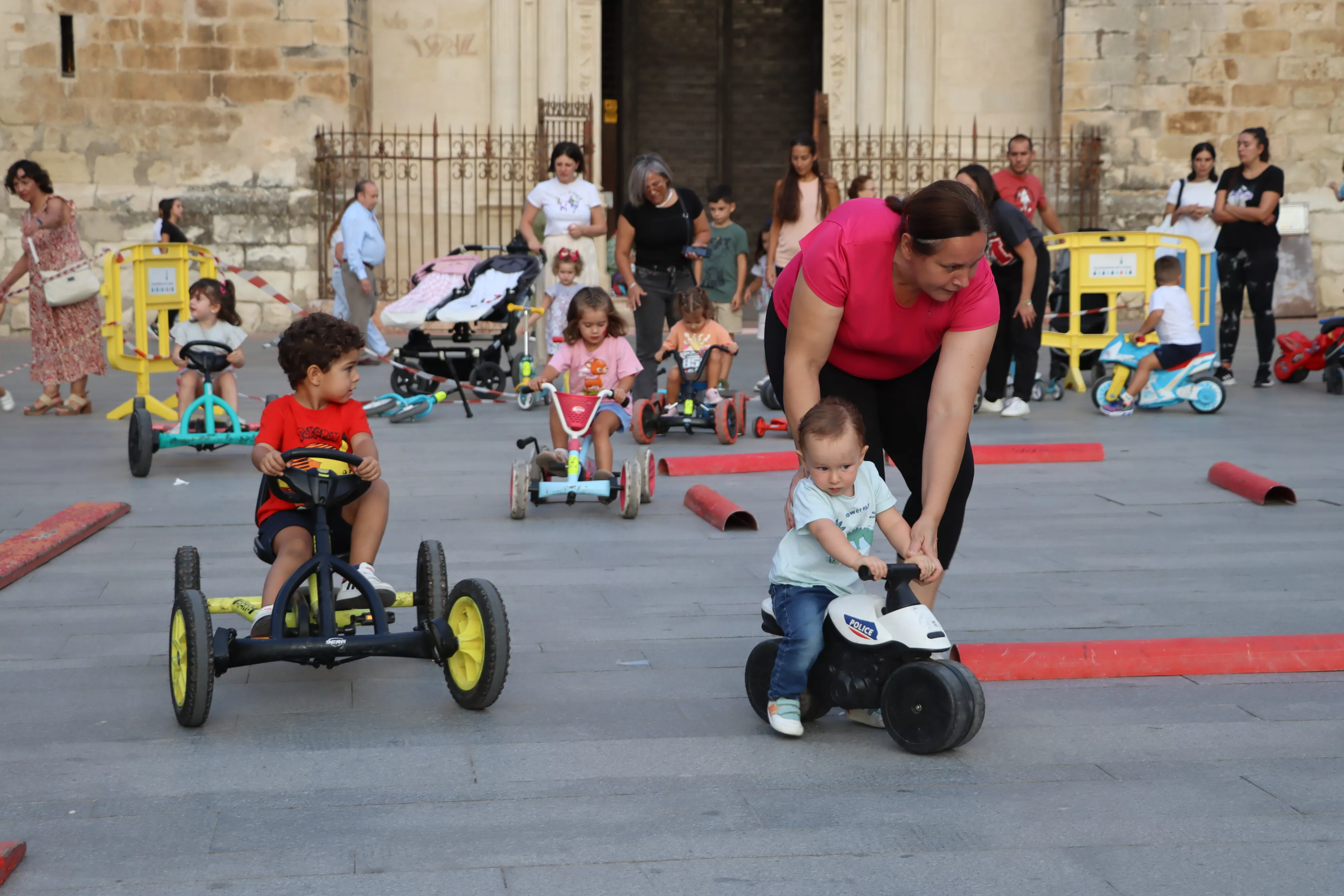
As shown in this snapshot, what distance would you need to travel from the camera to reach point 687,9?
24.6 m

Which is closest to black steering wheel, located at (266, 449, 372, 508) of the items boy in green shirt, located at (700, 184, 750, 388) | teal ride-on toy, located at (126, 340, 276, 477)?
teal ride-on toy, located at (126, 340, 276, 477)

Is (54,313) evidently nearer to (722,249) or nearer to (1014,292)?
(722,249)

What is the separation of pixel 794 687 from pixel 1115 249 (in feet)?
30.4

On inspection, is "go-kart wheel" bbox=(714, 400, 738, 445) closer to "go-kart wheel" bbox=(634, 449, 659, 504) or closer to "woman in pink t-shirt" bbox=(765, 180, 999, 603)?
"go-kart wheel" bbox=(634, 449, 659, 504)

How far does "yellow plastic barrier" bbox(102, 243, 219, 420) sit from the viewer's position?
→ 10430 mm

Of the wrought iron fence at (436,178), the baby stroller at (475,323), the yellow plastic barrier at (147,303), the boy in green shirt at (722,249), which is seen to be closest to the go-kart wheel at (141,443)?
the yellow plastic barrier at (147,303)

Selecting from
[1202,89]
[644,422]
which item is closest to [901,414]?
[644,422]

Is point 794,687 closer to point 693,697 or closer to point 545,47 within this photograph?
point 693,697

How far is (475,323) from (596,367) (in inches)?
185

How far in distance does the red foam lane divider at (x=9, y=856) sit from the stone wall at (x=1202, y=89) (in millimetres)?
18371

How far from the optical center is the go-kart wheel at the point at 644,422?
32.0 feet

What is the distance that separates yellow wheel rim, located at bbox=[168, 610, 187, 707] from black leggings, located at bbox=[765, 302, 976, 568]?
171 cm

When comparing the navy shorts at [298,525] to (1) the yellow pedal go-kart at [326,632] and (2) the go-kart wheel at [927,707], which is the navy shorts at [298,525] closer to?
(1) the yellow pedal go-kart at [326,632]

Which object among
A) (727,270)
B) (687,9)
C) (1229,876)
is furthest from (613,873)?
(687,9)
